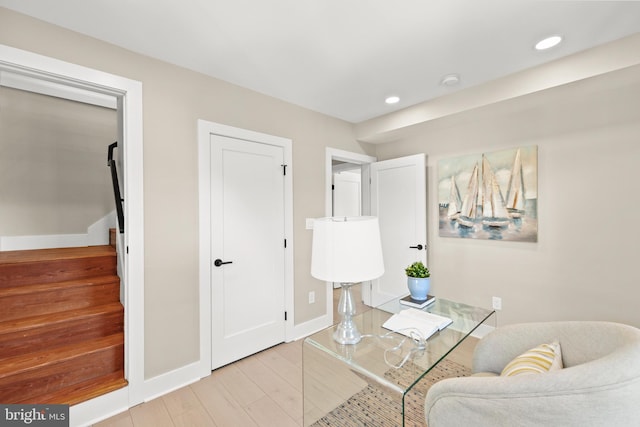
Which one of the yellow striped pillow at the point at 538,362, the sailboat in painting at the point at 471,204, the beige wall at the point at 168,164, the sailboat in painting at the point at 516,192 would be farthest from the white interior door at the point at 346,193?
the yellow striped pillow at the point at 538,362

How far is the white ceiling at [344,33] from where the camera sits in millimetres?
1622

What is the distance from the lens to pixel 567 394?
33.0 inches

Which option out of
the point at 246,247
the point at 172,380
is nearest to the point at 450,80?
the point at 246,247

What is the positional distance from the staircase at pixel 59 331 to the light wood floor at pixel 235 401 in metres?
0.32

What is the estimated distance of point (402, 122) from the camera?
10.4 ft

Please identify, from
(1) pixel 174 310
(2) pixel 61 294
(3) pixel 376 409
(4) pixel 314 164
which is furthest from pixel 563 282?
(2) pixel 61 294

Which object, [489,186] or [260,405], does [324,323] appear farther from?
[489,186]

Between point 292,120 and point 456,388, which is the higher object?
point 292,120

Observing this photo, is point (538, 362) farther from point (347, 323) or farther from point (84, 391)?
point (84, 391)

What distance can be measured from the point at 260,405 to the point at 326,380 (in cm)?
64

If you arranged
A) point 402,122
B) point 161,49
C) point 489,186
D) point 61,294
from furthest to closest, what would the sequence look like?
1. point 402,122
2. point 489,186
3. point 61,294
4. point 161,49

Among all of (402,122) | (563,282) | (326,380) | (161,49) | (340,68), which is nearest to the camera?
(326,380)

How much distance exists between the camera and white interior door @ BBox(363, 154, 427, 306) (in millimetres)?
3303

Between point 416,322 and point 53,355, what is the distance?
2.38m
